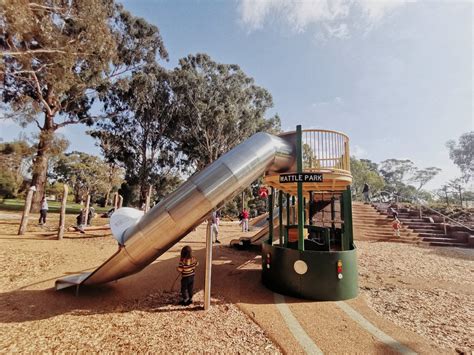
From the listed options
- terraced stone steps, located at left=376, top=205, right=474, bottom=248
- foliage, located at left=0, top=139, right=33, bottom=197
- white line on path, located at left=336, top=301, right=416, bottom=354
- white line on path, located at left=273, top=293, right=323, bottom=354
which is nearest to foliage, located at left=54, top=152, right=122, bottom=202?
foliage, located at left=0, top=139, right=33, bottom=197

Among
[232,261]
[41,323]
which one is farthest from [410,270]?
[41,323]

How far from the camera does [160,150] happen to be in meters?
37.5

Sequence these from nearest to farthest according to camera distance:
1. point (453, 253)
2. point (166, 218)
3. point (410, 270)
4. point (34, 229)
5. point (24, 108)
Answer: point (166, 218), point (410, 270), point (453, 253), point (34, 229), point (24, 108)

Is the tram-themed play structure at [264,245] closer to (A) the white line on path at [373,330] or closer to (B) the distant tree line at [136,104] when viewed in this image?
(A) the white line on path at [373,330]

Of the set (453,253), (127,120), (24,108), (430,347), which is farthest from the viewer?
(127,120)

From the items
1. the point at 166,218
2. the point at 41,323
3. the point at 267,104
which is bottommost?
the point at 41,323

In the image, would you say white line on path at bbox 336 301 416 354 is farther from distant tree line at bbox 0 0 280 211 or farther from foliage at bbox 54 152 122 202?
foliage at bbox 54 152 122 202

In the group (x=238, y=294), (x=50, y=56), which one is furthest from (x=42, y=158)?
(x=238, y=294)

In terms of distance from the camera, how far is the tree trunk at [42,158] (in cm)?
2428

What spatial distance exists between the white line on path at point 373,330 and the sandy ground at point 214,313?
0.57 ft

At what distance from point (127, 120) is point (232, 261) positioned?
3026 centimetres

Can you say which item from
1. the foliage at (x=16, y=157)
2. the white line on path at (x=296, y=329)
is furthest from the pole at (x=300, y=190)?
the foliage at (x=16, y=157)

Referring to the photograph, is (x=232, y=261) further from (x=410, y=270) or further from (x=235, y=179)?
(x=410, y=270)

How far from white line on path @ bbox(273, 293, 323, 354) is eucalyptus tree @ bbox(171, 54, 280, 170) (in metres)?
28.5
